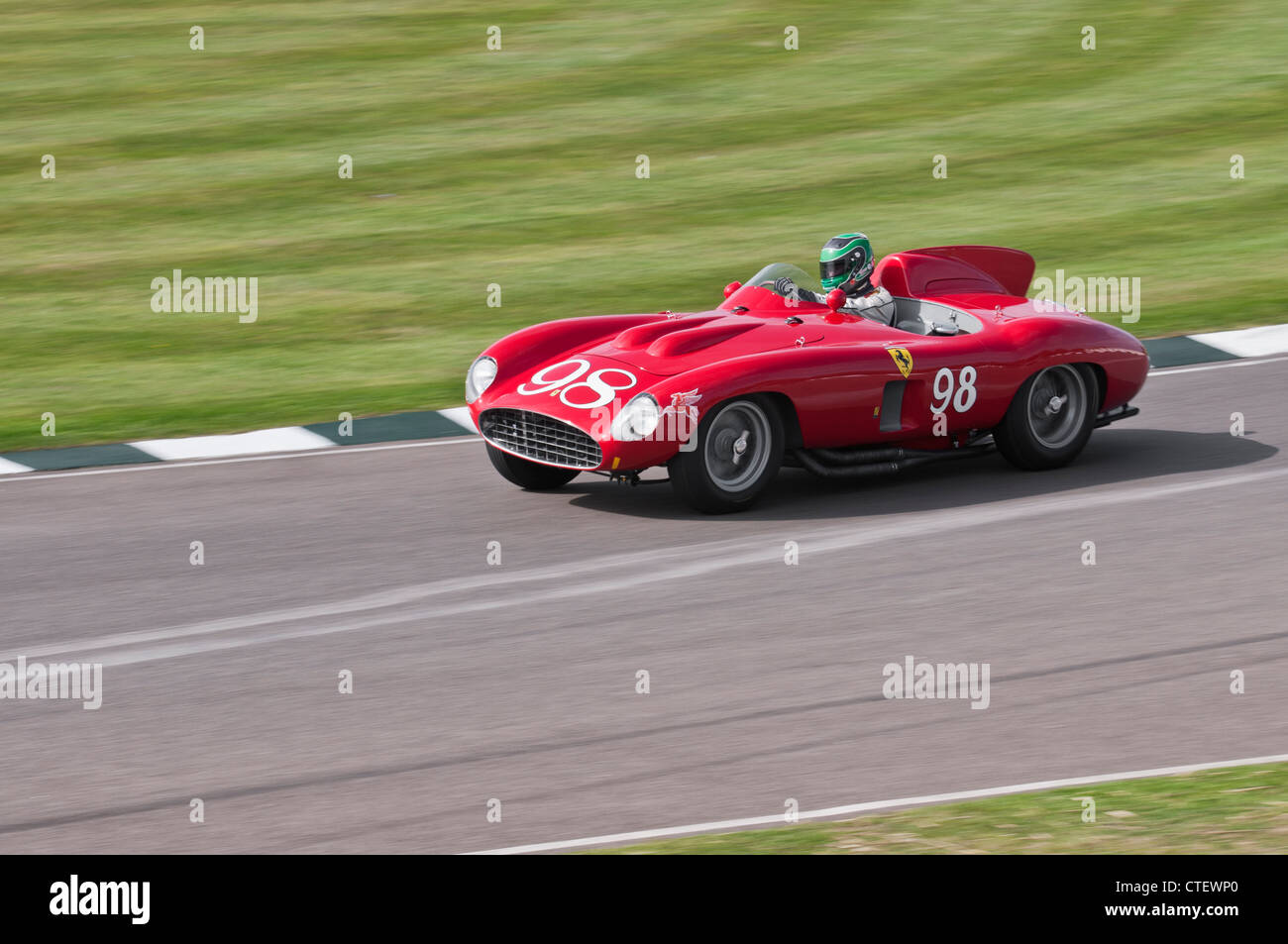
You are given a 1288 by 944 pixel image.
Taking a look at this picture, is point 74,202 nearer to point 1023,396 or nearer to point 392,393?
point 392,393

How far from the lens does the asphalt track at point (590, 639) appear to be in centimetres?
596

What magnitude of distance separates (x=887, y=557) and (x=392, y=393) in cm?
478

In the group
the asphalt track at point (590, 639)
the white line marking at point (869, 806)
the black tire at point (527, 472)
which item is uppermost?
the black tire at point (527, 472)

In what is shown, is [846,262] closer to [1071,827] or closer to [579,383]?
[579,383]

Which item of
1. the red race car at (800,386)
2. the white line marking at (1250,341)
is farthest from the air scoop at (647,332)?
the white line marking at (1250,341)

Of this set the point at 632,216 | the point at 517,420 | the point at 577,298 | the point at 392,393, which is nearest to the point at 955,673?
the point at 517,420

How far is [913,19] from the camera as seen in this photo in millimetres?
25453

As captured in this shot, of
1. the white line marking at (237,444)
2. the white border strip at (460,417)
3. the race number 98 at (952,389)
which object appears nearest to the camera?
the race number 98 at (952,389)

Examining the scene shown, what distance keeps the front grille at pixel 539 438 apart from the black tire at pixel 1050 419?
7.51ft

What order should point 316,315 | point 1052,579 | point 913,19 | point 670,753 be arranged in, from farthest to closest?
point 913,19 → point 316,315 → point 1052,579 → point 670,753

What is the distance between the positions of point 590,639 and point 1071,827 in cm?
268

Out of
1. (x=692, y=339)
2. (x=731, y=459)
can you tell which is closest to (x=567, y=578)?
(x=731, y=459)

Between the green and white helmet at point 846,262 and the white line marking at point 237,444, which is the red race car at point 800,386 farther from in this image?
the white line marking at point 237,444

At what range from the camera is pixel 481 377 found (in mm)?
9766
